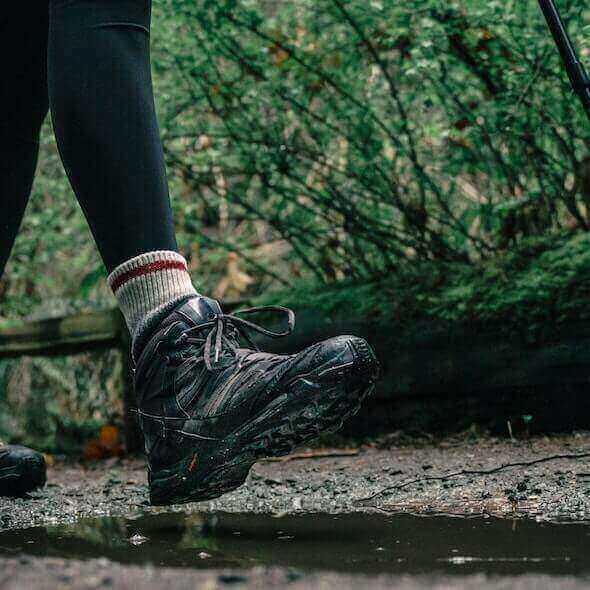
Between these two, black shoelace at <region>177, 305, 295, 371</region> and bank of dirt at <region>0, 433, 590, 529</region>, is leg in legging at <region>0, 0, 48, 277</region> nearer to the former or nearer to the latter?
bank of dirt at <region>0, 433, 590, 529</region>

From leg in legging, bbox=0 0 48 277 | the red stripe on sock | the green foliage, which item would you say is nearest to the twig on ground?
the green foliage

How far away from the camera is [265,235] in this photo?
580cm

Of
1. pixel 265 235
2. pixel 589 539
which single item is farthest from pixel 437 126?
pixel 265 235

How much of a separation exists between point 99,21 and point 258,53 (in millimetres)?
1597

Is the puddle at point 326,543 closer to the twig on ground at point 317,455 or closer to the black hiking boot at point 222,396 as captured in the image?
the black hiking boot at point 222,396

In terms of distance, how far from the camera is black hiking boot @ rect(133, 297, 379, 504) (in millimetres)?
1540

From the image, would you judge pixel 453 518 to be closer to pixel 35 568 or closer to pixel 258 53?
pixel 35 568

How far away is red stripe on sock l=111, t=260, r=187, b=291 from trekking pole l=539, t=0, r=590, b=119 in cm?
87

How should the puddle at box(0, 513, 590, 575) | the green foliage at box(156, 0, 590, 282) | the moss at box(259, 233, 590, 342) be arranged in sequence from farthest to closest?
the green foliage at box(156, 0, 590, 282) → the moss at box(259, 233, 590, 342) → the puddle at box(0, 513, 590, 575)

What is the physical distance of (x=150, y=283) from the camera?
65.8 inches

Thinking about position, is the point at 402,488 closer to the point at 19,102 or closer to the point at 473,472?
the point at 473,472

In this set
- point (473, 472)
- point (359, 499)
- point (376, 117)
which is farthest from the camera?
point (376, 117)

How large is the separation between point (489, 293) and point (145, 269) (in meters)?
1.51

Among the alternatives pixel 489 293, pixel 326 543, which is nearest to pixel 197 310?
pixel 326 543
